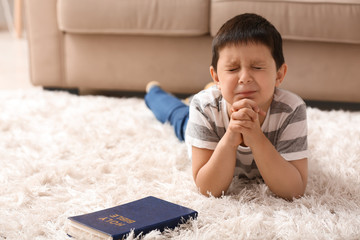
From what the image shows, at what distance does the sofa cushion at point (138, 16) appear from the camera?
1873mm

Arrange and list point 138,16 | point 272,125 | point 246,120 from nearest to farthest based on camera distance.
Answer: point 246,120 < point 272,125 < point 138,16

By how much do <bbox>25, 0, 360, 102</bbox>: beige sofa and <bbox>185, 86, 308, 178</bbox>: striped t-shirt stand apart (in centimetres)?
83

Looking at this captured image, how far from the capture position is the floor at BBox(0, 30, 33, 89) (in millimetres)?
2428

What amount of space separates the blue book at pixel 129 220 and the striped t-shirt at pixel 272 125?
20 cm

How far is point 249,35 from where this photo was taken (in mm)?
958

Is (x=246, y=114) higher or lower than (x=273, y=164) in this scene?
higher

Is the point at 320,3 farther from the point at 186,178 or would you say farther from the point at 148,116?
the point at 186,178

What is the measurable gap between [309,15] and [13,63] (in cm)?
201

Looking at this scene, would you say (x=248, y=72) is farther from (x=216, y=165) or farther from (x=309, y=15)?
(x=309, y=15)

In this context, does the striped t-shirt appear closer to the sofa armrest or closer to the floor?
the sofa armrest

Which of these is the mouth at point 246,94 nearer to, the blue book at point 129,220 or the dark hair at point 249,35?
the dark hair at point 249,35

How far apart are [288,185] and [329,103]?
1.21 m

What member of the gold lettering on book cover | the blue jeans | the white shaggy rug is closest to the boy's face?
the white shaggy rug

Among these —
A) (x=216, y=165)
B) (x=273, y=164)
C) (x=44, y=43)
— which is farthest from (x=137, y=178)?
(x=44, y=43)
